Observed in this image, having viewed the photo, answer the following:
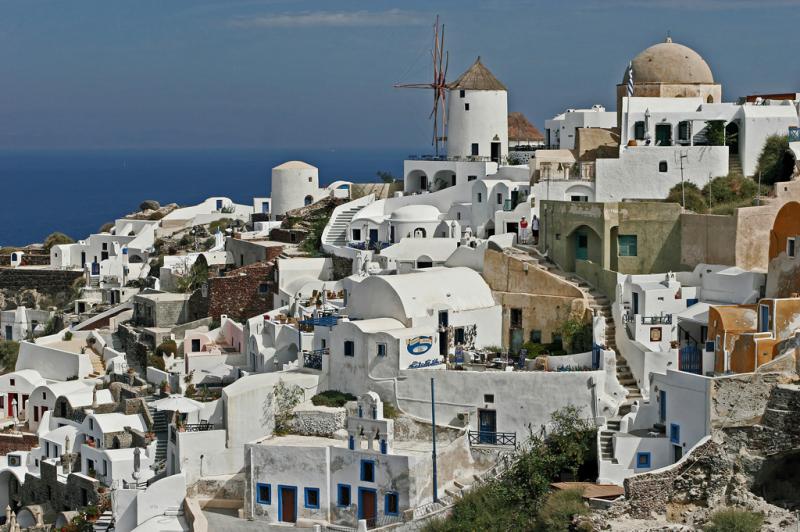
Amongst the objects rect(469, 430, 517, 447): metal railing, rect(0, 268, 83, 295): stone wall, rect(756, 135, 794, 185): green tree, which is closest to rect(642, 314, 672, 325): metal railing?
rect(469, 430, 517, 447): metal railing

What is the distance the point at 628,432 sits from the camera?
27703mm

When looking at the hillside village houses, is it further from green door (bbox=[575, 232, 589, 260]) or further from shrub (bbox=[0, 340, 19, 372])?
shrub (bbox=[0, 340, 19, 372])

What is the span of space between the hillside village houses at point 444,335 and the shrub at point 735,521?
156cm

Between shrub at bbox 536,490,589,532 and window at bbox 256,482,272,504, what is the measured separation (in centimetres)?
584

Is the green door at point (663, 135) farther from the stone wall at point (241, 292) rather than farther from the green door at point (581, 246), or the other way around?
the stone wall at point (241, 292)

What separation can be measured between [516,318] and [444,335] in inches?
91.1

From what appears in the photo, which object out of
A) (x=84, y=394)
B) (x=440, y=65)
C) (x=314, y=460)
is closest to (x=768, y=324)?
(x=314, y=460)

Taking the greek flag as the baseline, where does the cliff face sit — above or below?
below

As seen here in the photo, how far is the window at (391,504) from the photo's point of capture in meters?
28.4

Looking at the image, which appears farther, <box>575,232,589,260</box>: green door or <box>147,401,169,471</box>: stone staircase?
<box>575,232,589,260</box>: green door

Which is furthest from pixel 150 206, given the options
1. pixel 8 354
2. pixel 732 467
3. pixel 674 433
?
pixel 732 467

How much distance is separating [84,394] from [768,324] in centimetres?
1801

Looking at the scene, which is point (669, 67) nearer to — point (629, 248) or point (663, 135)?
point (663, 135)

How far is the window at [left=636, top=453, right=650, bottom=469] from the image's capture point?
27.0 metres
